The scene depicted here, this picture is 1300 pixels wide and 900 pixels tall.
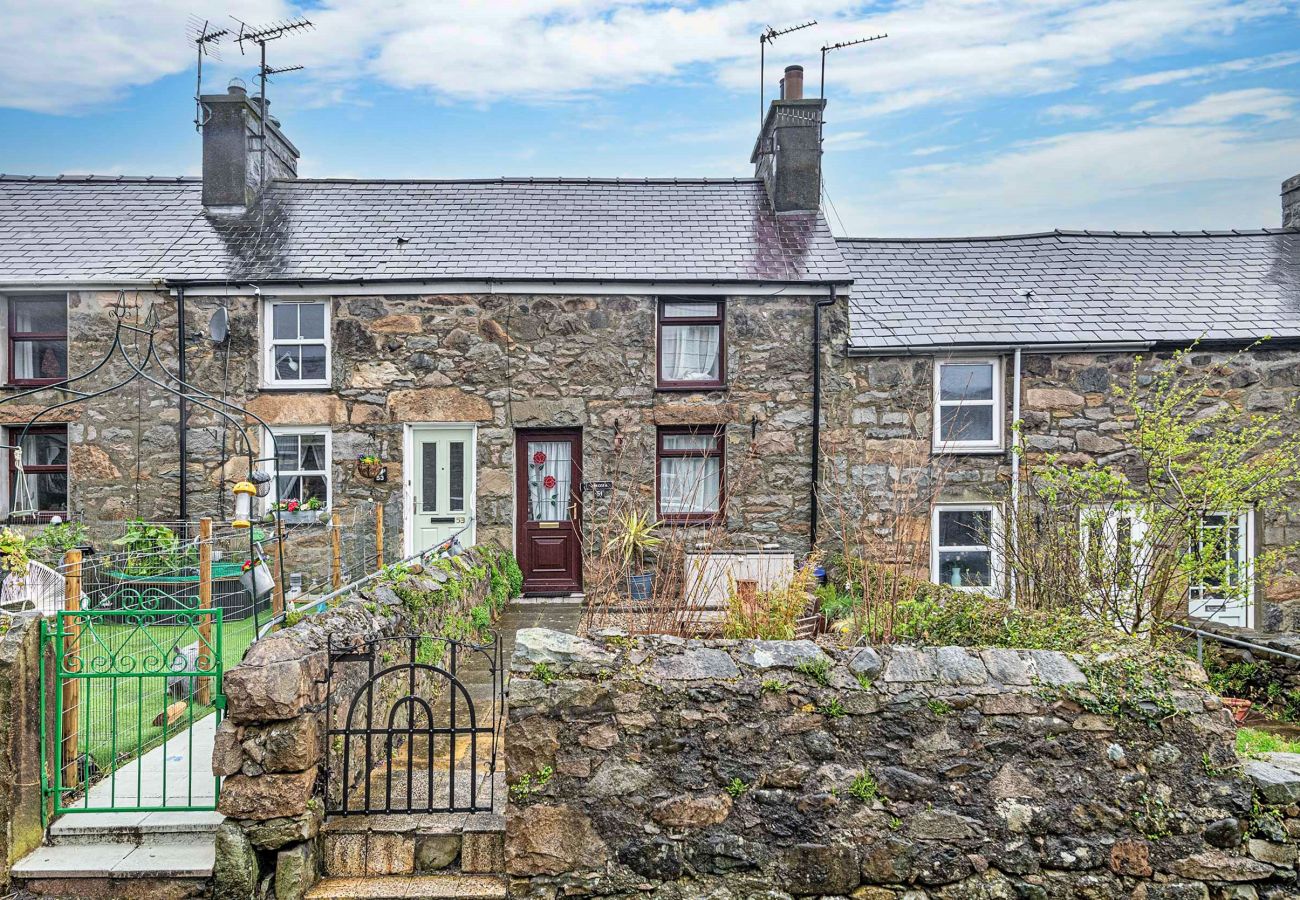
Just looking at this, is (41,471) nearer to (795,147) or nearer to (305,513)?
(305,513)

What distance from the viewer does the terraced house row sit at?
34.5 feet

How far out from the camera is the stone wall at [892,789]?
3.97 meters

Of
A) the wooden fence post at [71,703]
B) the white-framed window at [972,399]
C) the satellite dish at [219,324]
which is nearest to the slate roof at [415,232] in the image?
the satellite dish at [219,324]

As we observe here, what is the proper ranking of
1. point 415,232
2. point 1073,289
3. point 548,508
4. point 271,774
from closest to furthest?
point 271,774 → point 548,508 → point 415,232 → point 1073,289

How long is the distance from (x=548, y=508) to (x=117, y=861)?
24.1ft

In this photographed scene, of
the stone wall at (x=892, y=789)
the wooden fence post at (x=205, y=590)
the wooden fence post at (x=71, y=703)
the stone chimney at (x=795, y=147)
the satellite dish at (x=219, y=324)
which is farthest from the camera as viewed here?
the stone chimney at (x=795, y=147)

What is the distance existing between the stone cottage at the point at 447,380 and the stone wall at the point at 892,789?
626 cm

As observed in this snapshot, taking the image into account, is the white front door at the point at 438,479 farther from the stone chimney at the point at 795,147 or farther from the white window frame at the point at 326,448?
the stone chimney at the point at 795,147

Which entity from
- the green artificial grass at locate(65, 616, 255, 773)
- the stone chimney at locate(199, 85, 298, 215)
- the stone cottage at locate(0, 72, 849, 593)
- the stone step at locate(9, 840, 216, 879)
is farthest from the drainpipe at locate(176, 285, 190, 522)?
the stone step at locate(9, 840, 216, 879)

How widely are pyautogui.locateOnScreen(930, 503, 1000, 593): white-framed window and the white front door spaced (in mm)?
6639

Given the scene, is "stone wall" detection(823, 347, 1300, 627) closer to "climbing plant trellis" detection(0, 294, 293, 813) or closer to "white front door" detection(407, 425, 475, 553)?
"white front door" detection(407, 425, 475, 553)

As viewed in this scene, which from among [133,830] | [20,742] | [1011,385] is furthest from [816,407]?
[20,742]

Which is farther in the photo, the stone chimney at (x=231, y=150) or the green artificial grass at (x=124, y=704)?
the stone chimney at (x=231, y=150)

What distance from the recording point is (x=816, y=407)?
10797 mm
